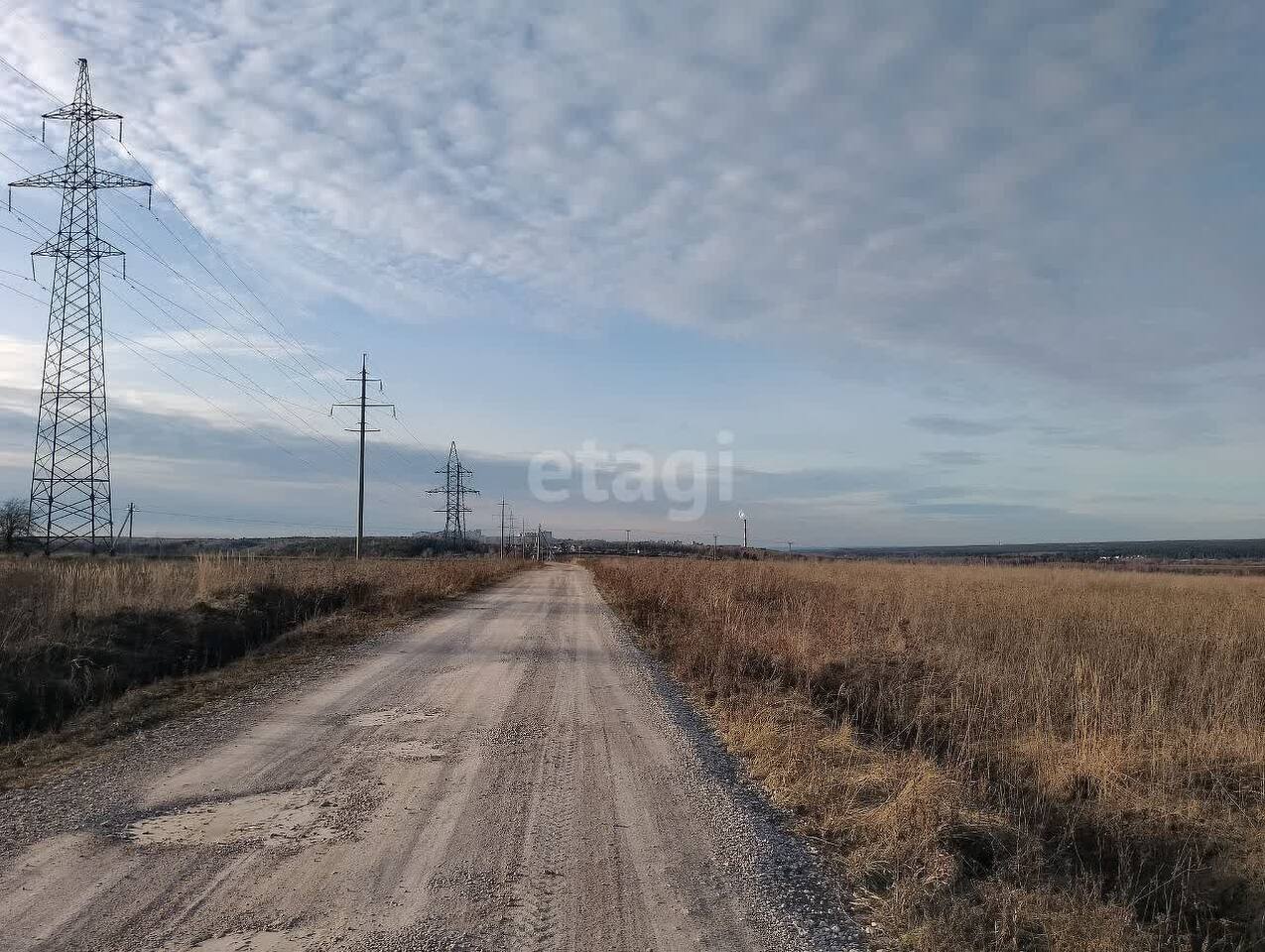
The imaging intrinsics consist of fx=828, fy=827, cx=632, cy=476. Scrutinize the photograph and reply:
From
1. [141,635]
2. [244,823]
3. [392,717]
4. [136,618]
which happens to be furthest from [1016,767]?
[136,618]

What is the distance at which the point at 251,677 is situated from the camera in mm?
10789

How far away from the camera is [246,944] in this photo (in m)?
3.67

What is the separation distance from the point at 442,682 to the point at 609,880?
21.3 ft

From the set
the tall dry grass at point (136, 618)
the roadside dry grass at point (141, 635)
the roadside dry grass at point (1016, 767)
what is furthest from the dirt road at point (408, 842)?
the tall dry grass at point (136, 618)

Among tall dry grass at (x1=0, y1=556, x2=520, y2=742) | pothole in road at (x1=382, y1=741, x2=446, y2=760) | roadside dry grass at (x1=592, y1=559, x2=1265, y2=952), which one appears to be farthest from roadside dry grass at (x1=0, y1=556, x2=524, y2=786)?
roadside dry grass at (x1=592, y1=559, x2=1265, y2=952)

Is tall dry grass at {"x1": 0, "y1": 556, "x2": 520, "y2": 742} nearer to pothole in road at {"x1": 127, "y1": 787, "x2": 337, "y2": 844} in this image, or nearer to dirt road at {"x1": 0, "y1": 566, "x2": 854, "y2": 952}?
dirt road at {"x1": 0, "y1": 566, "x2": 854, "y2": 952}

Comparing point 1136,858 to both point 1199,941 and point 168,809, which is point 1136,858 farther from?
point 168,809

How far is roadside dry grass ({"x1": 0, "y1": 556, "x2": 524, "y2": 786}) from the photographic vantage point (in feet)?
28.0

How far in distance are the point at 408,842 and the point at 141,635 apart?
9.74 m

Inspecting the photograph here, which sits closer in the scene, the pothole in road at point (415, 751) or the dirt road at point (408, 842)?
the dirt road at point (408, 842)

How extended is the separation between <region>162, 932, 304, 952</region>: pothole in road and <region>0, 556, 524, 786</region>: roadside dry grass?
12.2ft

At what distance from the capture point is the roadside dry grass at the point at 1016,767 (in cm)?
445

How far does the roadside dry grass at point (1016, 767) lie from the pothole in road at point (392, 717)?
308cm

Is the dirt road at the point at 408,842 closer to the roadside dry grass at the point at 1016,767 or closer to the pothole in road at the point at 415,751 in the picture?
the pothole in road at the point at 415,751
